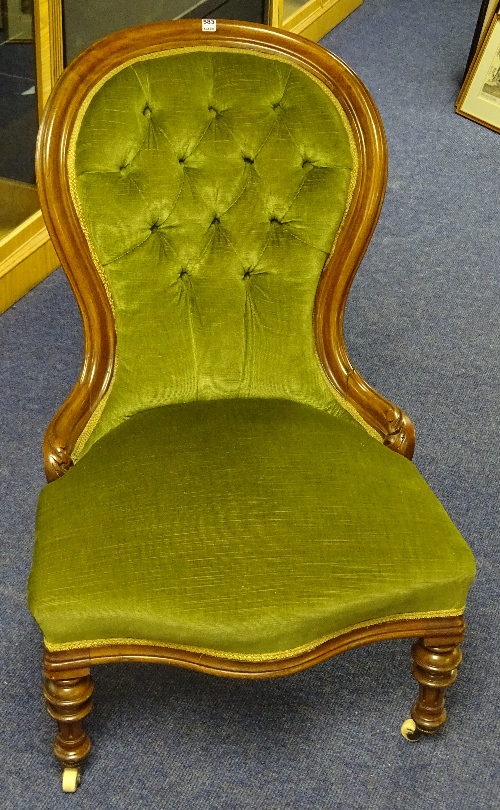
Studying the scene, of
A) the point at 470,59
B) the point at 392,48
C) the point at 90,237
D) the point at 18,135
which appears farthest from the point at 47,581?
the point at 392,48

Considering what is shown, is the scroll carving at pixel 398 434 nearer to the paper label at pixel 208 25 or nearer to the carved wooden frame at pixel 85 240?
the carved wooden frame at pixel 85 240

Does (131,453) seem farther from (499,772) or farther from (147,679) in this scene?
(499,772)

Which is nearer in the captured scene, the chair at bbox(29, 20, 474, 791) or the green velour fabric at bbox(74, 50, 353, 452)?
the chair at bbox(29, 20, 474, 791)

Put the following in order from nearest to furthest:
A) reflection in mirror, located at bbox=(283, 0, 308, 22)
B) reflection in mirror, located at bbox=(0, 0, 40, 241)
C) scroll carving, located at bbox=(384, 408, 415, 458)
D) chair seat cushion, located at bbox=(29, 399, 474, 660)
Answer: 1. chair seat cushion, located at bbox=(29, 399, 474, 660)
2. scroll carving, located at bbox=(384, 408, 415, 458)
3. reflection in mirror, located at bbox=(0, 0, 40, 241)
4. reflection in mirror, located at bbox=(283, 0, 308, 22)

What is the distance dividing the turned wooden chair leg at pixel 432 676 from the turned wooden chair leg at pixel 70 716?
18.3 inches

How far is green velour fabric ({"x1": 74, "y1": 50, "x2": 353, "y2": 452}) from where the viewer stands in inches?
55.0

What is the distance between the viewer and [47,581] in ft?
3.95

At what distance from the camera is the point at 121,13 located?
2379mm

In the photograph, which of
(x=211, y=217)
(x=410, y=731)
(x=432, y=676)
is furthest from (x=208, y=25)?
(x=410, y=731)

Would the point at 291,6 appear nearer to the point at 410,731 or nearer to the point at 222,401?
the point at 222,401

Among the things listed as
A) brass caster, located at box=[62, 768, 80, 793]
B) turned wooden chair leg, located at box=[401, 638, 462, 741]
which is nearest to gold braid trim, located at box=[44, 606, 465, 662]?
turned wooden chair leg, located at box=[401, 638, 462, 741]

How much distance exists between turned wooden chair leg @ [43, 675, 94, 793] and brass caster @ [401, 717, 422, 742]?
49 cm

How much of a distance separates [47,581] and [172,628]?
0.17 m

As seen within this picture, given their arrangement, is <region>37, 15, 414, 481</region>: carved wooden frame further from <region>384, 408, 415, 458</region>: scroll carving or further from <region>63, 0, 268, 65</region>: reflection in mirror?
<region>63, 0, 268, 65</region>: reflection in mirror
